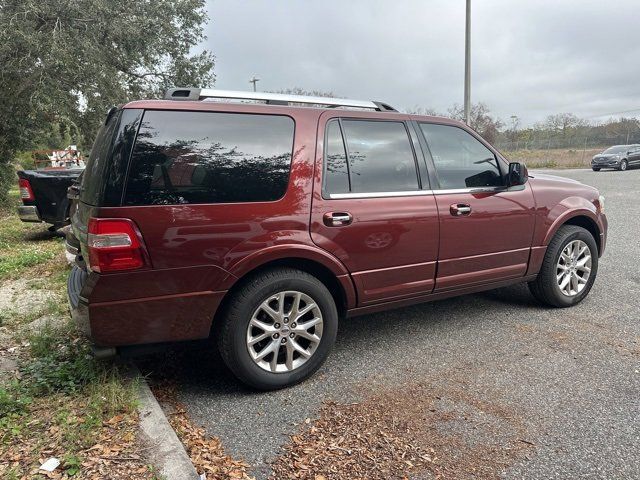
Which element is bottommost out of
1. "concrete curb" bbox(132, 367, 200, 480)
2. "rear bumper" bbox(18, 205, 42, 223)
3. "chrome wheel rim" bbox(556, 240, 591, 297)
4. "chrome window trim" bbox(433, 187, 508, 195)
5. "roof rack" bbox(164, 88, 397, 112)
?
"concrete curb" bbox(132, 367, 200, 480)

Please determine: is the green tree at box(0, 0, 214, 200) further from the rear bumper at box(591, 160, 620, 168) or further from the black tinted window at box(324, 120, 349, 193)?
→ the rear bumper at box(591, 160, 620, 168)

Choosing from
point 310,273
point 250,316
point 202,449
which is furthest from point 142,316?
point 310,273

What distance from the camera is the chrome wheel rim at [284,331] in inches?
121

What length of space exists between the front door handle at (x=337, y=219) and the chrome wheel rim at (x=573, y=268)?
245cm

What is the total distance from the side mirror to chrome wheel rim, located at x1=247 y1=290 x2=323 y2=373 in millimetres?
2098

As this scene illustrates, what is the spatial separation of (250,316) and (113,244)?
36.1 inches

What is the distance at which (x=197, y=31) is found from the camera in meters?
16.9

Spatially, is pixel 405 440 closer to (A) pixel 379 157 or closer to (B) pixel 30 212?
(A) pixel 379 157

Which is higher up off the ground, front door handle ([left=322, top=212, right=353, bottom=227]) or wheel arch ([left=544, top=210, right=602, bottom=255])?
front door handle ([left=322, top=212, right=353, bottom=227])

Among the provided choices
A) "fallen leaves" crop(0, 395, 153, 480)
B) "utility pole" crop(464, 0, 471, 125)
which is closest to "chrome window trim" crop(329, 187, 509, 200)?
"fallen leaves" crop(0, 395, 153, 480)

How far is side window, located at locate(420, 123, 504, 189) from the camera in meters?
3.85

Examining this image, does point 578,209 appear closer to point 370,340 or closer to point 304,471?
point 370,340

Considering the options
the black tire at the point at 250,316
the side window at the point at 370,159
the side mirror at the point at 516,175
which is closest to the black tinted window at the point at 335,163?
the side window at the point at 370,159

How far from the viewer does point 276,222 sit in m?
3.02
